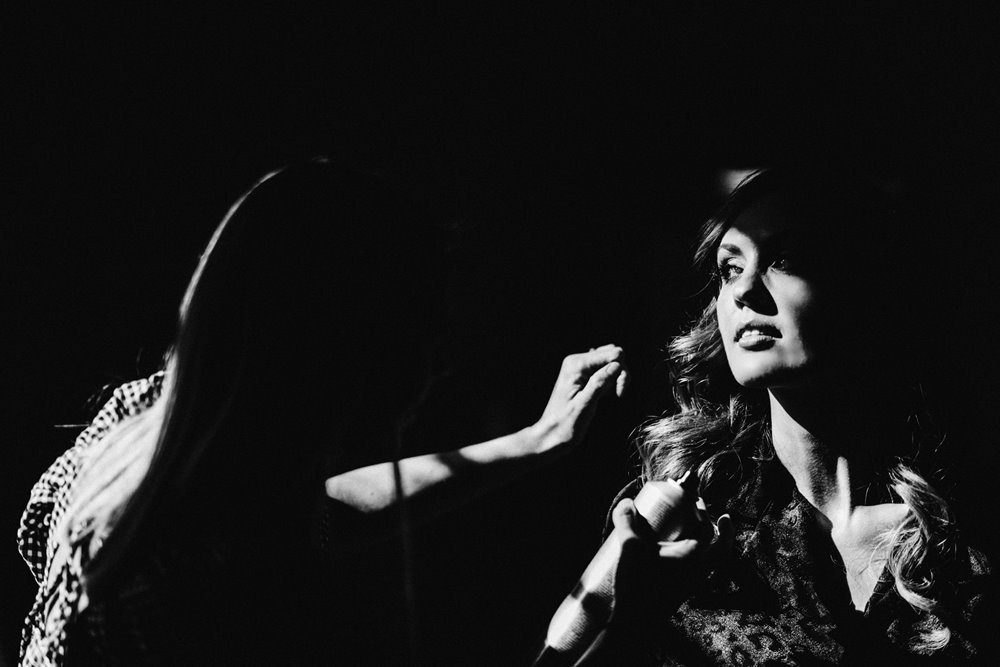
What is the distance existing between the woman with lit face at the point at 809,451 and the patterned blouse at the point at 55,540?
746mm

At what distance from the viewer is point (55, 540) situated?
971 mm

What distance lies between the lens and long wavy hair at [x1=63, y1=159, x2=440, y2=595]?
0.92 metres

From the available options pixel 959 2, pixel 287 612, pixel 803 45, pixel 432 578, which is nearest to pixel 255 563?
pixel 287 612

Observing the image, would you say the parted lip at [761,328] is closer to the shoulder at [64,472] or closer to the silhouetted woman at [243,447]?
the silhouetted woman at [243,447]

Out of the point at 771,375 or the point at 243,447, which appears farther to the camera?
the point at 771,375

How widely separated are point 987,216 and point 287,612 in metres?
1.28

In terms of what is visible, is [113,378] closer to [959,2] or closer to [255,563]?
[255,563]

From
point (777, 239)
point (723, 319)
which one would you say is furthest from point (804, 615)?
point (777, 239)

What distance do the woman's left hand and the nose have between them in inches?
8.2

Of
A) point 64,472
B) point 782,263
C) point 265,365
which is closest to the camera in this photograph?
point 265,365

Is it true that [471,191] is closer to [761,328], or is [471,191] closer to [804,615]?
[761,328]

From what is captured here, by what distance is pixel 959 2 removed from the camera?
139 cm

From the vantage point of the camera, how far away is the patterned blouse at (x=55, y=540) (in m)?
0.92

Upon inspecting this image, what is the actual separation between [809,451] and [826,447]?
1.1 inches
